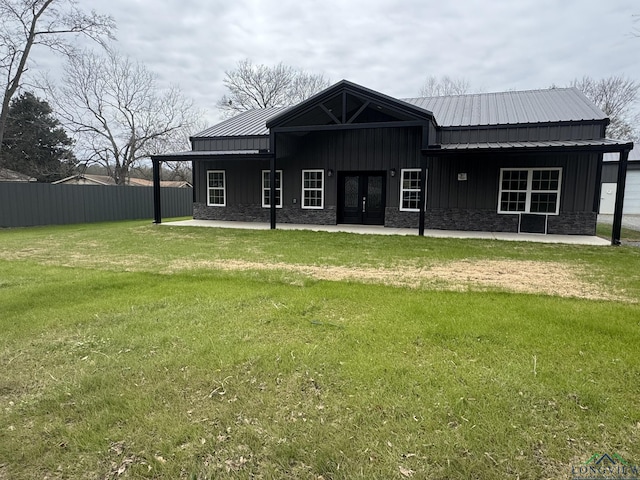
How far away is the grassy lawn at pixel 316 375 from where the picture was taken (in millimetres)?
2072

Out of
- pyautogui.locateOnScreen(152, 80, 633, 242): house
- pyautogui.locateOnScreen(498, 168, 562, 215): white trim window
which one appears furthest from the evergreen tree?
pyautogui.locateOnScreen(498, 168, 562, 215): white trim window

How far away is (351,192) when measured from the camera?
14500mm

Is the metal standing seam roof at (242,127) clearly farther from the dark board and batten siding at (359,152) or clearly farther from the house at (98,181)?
the house at (98,181)

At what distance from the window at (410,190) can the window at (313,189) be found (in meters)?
2.97

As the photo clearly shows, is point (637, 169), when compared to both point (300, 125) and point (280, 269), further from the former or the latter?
point (280, 269)

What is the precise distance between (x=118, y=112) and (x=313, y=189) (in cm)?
2036

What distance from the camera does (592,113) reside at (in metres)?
12.2

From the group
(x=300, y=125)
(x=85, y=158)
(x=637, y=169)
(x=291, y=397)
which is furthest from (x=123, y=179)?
(x=637, y=169)

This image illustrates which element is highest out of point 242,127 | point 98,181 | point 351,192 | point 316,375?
point 242,127

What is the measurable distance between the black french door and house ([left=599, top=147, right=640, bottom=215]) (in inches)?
606

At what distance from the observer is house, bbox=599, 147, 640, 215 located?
70.9ft
